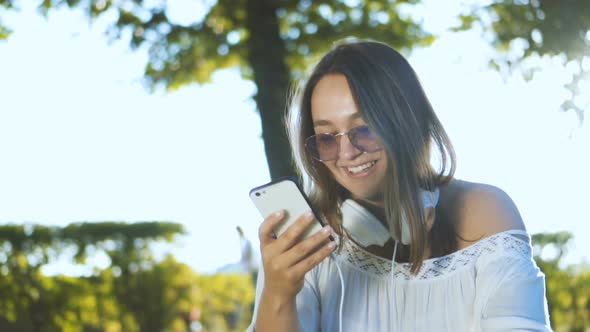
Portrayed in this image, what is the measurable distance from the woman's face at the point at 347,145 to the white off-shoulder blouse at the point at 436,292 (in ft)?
0.88

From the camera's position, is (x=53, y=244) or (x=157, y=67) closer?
(x=157, y=67)

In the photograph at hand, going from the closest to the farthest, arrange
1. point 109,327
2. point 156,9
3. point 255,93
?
point 255,93
point 156,9
point 109,327

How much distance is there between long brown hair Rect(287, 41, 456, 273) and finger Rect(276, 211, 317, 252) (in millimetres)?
359

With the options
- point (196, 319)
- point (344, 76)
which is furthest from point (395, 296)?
point (196, 319)

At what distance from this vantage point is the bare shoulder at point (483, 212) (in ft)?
8.07

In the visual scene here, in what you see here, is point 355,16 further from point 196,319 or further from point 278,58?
point 196,319

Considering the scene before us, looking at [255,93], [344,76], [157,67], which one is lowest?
[344,76]

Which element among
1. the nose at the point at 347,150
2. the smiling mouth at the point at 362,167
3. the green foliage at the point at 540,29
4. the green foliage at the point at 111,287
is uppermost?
the green foliage at the point at 540,29

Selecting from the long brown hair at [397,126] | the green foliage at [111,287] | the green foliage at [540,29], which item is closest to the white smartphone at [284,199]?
the long brown hair at [397,126]

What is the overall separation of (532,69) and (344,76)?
3081 mm

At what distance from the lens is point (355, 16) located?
22.8ft

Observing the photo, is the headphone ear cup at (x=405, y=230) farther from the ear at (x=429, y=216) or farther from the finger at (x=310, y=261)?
the finger at (x=310, y=261)

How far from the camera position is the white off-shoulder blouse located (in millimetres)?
2291

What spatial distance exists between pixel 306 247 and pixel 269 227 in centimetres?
14
